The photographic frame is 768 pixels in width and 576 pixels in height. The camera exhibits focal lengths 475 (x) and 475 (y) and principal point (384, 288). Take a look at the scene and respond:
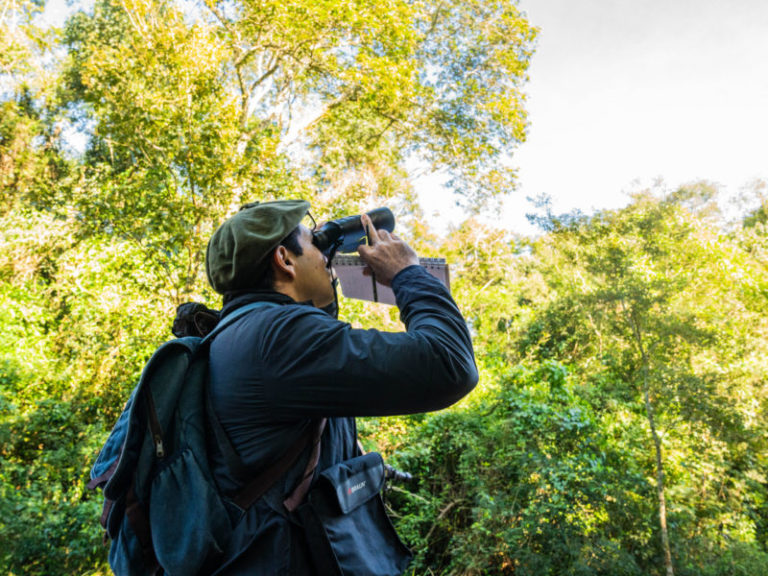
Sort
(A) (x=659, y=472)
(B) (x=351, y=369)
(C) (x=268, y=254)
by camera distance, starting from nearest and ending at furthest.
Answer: (B) (x=351, y=369) → (C) (x=268, y=254) → (A) (x=659, y=472)

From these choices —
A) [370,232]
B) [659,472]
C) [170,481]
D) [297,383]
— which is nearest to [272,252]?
[370,232]

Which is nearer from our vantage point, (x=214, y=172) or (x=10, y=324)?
(x=214, y=172)

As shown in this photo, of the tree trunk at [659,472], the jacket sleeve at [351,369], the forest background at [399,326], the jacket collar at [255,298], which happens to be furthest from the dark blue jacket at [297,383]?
the tree trunk at [659,472]

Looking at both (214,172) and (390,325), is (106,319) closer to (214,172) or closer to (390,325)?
(214,172)

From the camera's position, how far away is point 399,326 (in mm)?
7371

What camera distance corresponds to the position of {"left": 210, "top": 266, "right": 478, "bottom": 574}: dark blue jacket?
786 millimetres

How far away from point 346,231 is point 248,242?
0.93 ft

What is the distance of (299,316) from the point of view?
0.84 m

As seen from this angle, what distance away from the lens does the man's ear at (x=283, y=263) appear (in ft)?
3.45

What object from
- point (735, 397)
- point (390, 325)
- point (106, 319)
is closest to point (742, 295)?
point (735, 397)

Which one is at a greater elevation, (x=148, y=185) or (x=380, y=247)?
(x=148, y=185)

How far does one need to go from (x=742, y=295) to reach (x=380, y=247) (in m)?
9.77

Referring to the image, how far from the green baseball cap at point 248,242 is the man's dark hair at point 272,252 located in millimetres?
13

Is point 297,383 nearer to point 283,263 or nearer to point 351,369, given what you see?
point 351,369
